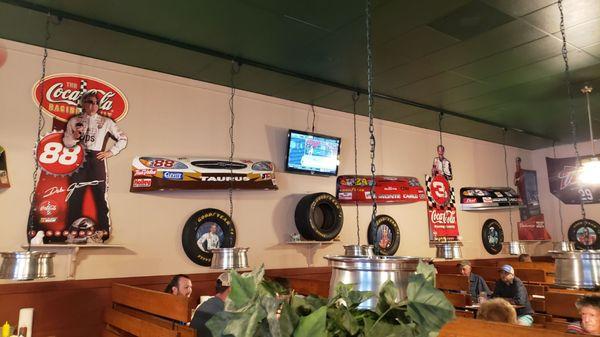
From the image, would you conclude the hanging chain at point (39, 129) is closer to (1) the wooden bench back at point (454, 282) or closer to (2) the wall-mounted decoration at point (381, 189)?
(2) the wall-mounted decoration at point (381, 189)

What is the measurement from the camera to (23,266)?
2.93 m

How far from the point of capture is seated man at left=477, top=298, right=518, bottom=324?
10.3 feet

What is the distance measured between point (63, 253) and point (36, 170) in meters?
0.85

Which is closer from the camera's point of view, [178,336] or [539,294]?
[178,336]

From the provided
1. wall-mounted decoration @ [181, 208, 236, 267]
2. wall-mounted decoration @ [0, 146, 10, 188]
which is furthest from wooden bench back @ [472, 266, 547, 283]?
wall-mounted decoration @ [0, 146, 10, 188]

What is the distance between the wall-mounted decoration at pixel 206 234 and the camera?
4867mm

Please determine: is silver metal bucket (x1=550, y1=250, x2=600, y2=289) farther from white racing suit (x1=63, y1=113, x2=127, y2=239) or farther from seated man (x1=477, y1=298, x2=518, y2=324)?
white racing suit (x1=63, y1=113, x2=127, y2=239)

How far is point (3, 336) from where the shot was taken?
295cm

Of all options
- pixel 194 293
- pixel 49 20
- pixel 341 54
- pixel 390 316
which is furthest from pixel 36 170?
pixel 390 316

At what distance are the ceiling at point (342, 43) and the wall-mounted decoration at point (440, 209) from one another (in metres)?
2.05

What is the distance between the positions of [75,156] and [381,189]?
4.38 m

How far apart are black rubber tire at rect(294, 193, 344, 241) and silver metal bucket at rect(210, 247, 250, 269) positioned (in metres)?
1.86

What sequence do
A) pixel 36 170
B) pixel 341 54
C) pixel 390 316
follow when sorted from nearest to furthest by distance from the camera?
pixel 390 316
pixel 36 170
pixel 341 54

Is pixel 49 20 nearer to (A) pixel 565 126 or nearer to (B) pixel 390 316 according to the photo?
(B) pixel 390 316
